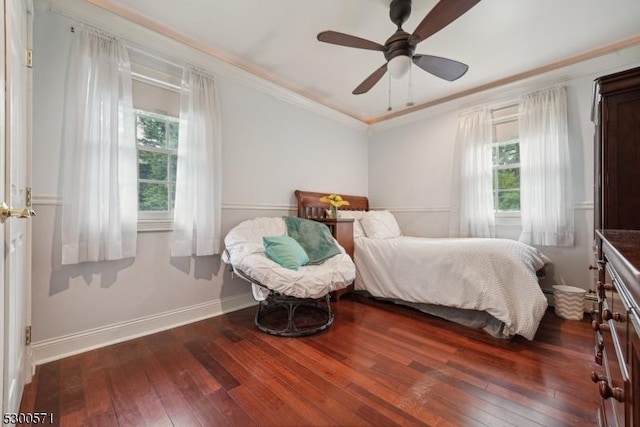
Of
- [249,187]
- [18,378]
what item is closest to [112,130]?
[249,187]

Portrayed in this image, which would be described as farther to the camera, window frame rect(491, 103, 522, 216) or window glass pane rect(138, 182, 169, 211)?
window frame rect(491, 103, 522, 216)

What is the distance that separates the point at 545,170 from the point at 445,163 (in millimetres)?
1115

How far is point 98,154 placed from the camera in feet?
6.27

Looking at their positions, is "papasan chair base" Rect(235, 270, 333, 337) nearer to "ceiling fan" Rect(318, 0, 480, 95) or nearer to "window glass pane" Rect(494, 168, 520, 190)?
"ceiling fan" Rect(318, 0, 480, 95)

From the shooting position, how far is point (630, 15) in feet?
6.93

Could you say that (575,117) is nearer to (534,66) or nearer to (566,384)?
(534,66)

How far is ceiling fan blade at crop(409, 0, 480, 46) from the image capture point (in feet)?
5.09

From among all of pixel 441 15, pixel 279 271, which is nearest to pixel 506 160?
pixel 441 15

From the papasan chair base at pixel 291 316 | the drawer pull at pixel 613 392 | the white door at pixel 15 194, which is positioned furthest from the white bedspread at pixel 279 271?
the drawer pull at pixel 613 392

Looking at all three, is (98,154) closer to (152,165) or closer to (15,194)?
(152,165)

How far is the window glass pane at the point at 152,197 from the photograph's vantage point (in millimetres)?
2262

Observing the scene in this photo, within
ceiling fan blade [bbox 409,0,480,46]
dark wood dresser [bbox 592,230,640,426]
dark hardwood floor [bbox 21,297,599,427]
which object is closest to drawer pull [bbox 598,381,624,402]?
dark wood dresser [bbox 592,230,640,426]

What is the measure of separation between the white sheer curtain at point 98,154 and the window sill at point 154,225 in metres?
0.10

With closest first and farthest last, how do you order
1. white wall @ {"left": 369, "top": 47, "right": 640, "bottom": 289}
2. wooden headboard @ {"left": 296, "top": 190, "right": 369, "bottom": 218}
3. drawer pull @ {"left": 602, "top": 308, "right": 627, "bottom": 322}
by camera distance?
drawer pull @ {"left": 602, "top": 308, "right": 627, "bottom": 322}, white wall @ {"left": 369, "top": 47, "right": 640, "bottom": 289}, wooden headboard @ {"left": 296, "top": 190, "right": 369, "bottom": 218}
